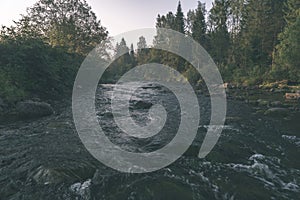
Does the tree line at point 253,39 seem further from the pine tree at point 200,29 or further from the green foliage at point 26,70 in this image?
the green foliage at point 26,70

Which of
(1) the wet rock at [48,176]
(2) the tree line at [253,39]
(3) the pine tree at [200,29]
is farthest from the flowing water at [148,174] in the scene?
(3) the pine tree at [200,29]

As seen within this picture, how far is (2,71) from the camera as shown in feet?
51.1

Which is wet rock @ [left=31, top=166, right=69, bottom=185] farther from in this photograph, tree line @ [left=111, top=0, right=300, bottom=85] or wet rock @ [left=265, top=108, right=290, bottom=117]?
tree line @ [left=111, top=0, right=300, bottom=85]

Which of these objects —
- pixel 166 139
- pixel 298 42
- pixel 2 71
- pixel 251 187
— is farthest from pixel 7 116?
pixel 298 42

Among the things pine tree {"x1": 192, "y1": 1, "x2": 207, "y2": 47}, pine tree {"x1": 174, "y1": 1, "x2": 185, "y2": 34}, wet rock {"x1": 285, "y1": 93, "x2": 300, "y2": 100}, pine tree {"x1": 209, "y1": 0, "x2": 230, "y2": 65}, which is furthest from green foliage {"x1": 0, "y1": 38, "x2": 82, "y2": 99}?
pine tree {"x1": 174, "y1": 1, "x2": 185, "y2": 34}

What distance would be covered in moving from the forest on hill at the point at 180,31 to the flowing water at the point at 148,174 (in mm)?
8408

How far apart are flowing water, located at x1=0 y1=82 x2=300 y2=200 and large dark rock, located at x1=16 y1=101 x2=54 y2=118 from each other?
7.47 feet

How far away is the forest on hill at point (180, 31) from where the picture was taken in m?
18.2

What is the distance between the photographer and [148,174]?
6.09m

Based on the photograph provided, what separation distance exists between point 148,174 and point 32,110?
32.0ft

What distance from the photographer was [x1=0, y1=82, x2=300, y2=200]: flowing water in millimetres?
5152

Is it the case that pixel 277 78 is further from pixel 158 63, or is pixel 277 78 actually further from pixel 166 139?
pixel 158 63

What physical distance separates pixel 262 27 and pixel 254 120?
29.6 metres

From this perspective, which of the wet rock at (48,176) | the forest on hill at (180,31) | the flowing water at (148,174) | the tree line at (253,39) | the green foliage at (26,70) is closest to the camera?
the flowing water at (148,174)
